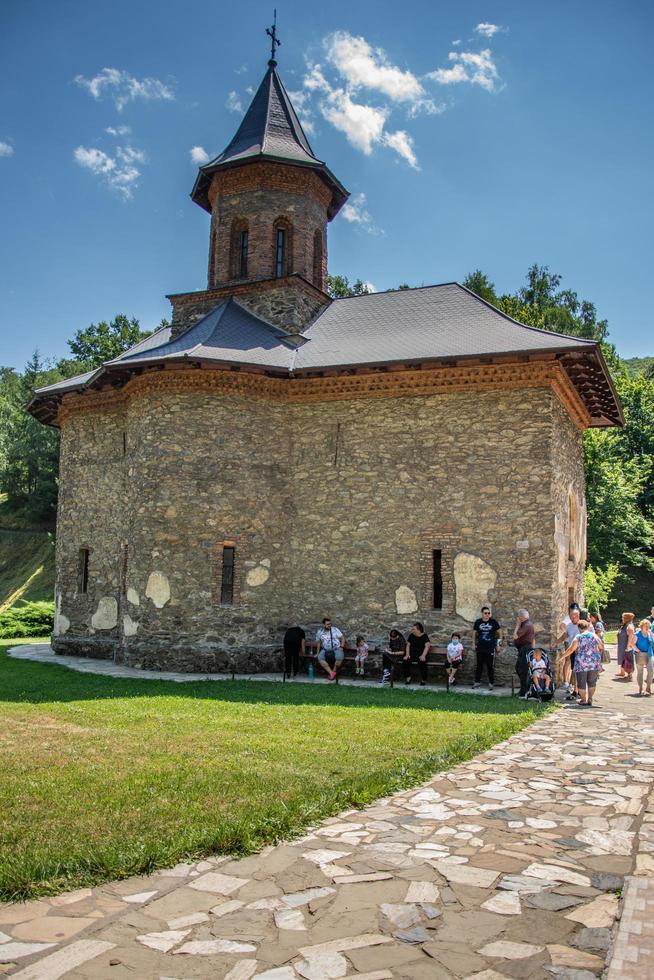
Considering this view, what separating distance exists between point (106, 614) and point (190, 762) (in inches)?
402

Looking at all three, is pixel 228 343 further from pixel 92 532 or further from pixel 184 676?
pixel 184 676

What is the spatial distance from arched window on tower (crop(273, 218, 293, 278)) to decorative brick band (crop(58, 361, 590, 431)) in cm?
452

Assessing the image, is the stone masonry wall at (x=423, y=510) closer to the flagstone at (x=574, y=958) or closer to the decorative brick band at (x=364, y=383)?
the decorative brick band at (x=364, y=383)

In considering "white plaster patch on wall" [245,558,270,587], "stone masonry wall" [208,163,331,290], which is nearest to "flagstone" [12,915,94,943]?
"white plaster patch on wall" [245,558,270,587]

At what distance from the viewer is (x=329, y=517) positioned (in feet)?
48.2

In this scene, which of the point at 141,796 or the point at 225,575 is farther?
the point at 225,575

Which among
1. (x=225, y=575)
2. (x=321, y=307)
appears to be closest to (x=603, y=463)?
(x=321, y=307)

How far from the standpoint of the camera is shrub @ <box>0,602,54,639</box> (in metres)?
23.4

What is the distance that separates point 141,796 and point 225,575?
8970 millimetres

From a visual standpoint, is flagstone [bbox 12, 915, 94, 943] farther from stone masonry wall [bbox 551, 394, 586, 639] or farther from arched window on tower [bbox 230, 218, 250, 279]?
arched window on tower [bbox 230, 218, 250, 279]

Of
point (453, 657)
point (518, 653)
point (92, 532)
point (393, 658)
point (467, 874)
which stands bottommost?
point (467, 874)

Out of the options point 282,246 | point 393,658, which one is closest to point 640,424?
point 282,246

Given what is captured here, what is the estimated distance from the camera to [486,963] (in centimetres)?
323

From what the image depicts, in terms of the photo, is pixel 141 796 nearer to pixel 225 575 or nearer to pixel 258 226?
pixel 225 575
